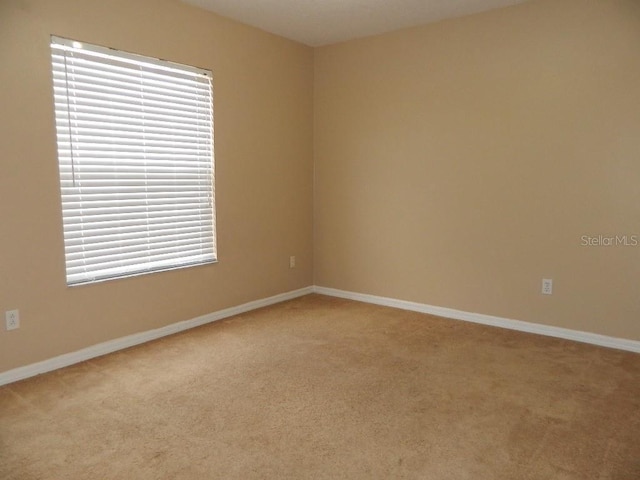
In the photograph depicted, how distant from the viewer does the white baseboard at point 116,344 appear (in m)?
2.82

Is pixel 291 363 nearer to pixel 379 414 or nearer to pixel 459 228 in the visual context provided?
pixel 379 414

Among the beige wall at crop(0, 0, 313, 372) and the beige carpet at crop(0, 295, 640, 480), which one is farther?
the beige wall at crop(0, 0, 313, 372)

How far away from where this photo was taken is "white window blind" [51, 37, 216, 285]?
117 inches

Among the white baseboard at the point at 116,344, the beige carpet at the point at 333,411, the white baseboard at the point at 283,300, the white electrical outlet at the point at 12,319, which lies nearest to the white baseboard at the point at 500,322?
the white baseboard at the point at 283,300

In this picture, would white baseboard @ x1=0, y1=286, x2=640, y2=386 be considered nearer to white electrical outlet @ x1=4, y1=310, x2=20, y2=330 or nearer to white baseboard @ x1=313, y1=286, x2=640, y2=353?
white baseboard @ x1=313, y1=286, x2=640, y2=353

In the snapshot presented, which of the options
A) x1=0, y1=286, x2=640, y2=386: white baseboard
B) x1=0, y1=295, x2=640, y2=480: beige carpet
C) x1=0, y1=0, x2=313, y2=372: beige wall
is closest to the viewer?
x1=0, y1=295, x2=640, y2=480: beige carpet

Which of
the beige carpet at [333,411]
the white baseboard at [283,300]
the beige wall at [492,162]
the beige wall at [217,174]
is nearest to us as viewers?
the beige carpet at [333,411]

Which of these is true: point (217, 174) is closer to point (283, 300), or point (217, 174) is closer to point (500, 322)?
point (283, 300)

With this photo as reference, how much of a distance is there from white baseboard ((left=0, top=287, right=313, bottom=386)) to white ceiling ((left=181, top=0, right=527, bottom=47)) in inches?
97.5

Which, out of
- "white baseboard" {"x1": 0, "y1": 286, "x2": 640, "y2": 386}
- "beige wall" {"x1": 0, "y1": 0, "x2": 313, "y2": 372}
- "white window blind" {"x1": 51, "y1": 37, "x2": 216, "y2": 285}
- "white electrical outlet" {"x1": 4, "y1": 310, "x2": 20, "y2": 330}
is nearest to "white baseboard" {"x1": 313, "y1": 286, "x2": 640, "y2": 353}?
"white baseboard" {"x1": 0, "y1": 286, "x2": 640, "y2": 386}

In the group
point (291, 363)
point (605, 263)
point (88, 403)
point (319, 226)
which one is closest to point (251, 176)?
point (319, 226)

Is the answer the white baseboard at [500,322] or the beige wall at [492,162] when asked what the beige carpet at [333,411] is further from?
the beige wall at [492,162]

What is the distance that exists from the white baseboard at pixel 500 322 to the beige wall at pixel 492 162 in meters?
0.06

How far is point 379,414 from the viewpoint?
2414 mm
